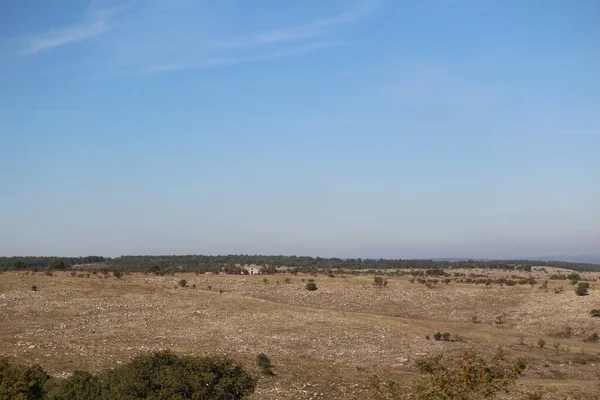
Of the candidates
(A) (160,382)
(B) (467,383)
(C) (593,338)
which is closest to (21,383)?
(A) (160,382)

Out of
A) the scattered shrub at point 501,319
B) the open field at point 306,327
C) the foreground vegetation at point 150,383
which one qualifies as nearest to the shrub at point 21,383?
the foreground vegetation at point 150,383

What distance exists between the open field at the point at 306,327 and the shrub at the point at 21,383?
6.41 m

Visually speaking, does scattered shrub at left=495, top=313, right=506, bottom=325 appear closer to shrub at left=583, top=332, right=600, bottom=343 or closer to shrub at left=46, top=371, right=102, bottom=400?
shrub at left=583, top=332, right=600, bottom=343

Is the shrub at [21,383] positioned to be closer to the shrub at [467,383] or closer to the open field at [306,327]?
the open field at [306,327]

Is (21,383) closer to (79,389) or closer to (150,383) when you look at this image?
(79,389)

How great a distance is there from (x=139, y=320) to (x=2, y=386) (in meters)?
28.5

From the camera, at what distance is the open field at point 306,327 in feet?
98.5

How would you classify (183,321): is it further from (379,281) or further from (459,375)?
(459,375)

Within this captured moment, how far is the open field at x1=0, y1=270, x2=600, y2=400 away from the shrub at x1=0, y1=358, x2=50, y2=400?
641cm

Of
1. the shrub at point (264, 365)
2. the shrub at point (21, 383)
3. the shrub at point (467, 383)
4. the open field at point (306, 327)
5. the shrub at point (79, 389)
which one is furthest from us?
the open field at point (306, 327)

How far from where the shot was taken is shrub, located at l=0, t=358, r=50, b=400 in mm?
18172

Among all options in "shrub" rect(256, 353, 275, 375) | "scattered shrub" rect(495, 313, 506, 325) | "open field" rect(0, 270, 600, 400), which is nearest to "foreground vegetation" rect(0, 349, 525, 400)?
"open field" rect(0, 270, 600, 400)

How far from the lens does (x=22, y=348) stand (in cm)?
3192

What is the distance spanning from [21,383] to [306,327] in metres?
29.4
